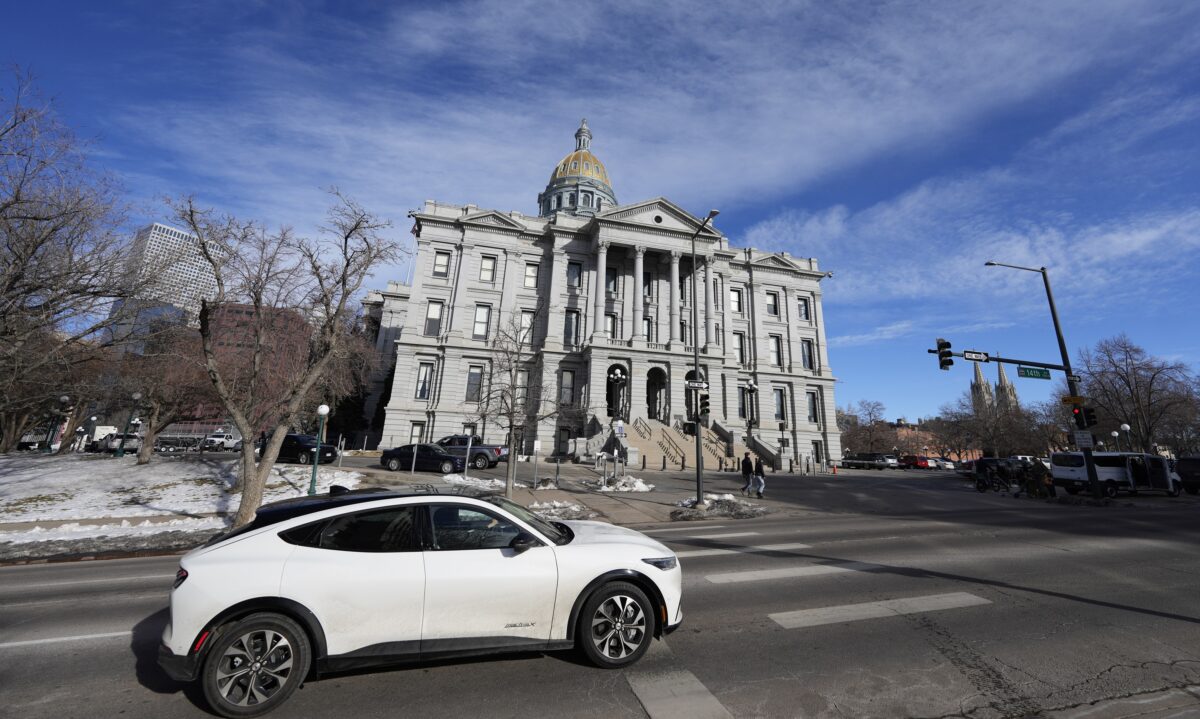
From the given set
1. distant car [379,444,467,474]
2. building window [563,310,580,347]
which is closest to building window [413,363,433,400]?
building window [563,310,580,347]

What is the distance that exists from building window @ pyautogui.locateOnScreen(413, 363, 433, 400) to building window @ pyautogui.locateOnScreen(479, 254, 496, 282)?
9046mm

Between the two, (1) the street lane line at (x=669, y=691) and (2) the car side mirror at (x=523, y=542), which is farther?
(2) the car side mirror at (x=523, y=542)

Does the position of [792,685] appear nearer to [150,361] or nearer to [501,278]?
[150,361]

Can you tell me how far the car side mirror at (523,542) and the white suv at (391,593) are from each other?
0.04ft

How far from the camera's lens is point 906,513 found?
15953 mm

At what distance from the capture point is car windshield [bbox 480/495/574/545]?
14.7ft

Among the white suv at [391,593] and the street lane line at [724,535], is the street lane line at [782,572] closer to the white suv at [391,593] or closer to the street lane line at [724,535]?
the white suv at [391,593]

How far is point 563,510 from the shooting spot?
590 inches

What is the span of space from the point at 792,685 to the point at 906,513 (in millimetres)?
14948

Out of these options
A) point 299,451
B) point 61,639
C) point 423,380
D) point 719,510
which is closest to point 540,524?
point 61,639

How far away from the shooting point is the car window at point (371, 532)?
395 centimetres

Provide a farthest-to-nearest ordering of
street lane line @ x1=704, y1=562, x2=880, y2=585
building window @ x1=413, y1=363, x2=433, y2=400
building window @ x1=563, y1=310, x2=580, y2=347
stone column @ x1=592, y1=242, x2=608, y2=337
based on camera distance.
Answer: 1. building window @ x1=563, y1=310, x2=580, y2=347
2. stone column @ x1=592, y1=242, x2=608, y2=337
3. building window @ x1=413, y1=363, x2=433, y2=400
4. street lane line @ x1=704, y1=562, x2=880, y2=585

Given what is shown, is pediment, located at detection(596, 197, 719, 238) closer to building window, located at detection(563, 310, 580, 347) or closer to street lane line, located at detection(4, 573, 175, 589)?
building window, located at detection(563, 310, 580, 347)

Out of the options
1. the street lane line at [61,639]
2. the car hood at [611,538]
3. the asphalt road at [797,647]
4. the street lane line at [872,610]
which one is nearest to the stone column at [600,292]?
the asphalt road at [797,647]
